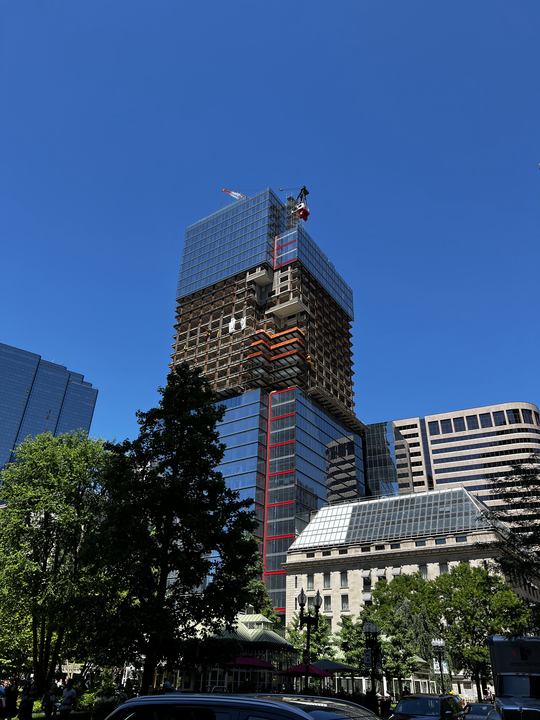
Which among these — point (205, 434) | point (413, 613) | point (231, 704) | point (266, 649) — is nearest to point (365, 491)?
point (413, 613)

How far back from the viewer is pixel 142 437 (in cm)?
2528

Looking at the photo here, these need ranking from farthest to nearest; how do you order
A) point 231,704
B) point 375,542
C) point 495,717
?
1. point 375,542
2. point 495,717
3. point 231,704

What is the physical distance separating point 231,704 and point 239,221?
12967cm

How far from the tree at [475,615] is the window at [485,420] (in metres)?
102

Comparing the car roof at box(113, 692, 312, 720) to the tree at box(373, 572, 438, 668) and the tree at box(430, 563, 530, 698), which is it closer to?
the tree at box(373, 572, 438, 668)

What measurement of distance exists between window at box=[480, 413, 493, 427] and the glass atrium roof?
7959cm

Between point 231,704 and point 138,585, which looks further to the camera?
point 138,585

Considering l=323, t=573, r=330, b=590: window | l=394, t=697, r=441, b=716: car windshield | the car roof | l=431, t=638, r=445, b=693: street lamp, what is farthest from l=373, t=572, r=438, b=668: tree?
the car roof

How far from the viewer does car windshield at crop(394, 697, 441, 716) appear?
15742 mm

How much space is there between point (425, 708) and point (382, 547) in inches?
2179

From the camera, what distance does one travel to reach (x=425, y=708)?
52.1 feet

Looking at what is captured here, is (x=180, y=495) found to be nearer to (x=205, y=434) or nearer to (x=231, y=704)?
(x=205, y=434)

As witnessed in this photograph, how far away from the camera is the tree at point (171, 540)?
68.8ft

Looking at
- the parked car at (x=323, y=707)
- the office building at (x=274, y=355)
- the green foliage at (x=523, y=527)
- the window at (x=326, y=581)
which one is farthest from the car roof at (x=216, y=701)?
the office building at (x=274, y=355)
